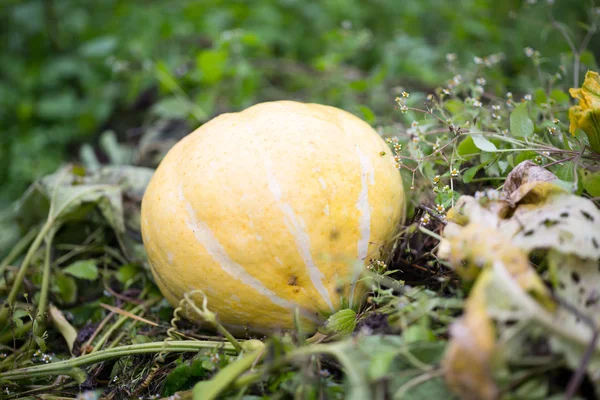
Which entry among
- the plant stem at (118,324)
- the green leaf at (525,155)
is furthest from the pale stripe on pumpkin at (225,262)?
the green leaf at (525,155)

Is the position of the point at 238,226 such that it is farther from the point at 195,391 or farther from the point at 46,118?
the point at 46,118

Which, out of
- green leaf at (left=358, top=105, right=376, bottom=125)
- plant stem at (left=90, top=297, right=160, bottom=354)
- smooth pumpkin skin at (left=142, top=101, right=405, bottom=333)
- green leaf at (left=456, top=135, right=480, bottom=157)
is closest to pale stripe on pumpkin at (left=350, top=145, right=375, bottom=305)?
smooth pumpkin skin at (left=142, top=101, right=405, bottom=333)

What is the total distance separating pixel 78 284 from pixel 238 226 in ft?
3.25

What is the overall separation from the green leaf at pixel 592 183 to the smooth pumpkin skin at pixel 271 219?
1.63 feet

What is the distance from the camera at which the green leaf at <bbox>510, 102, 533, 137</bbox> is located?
4.77ft

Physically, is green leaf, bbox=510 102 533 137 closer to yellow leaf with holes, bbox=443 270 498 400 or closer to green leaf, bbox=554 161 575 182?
green leaf, bbox=554 161 575 182

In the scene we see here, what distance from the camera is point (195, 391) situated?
1058mm

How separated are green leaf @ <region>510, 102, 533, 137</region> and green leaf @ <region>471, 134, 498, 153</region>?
0.08 m

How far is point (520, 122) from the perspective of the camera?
57.6 inches

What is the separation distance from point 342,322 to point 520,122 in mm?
821

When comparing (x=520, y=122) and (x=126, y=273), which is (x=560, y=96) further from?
(x=126, y=273)

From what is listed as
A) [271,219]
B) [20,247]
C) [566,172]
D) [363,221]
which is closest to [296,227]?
[271,219]

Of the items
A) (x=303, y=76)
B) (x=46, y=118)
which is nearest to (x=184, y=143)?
(x=303, y=76)

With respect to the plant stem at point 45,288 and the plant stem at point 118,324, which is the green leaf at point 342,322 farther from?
the plant stem at point 45,288
